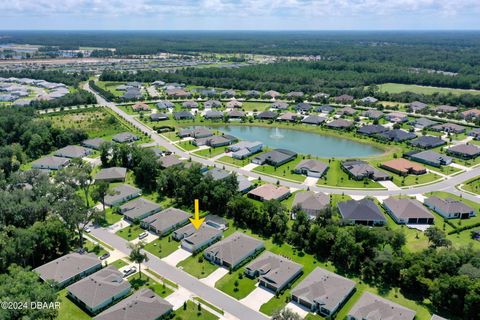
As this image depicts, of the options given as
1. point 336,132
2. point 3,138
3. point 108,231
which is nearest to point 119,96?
point 3,138

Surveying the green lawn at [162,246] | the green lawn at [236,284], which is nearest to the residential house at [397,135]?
the green lawn at [236,284]

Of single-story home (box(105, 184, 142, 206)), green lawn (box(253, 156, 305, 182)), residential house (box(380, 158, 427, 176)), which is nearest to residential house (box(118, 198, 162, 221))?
single-story home (box(105, 184, 142, 206))

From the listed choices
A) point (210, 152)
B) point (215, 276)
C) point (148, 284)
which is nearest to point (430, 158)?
point (210, 152)

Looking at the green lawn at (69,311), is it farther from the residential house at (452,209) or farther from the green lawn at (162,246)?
the residential house at (452,209)

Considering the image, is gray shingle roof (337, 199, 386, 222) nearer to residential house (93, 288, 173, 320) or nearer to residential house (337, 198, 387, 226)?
residential house (337, 198, 387, 226)

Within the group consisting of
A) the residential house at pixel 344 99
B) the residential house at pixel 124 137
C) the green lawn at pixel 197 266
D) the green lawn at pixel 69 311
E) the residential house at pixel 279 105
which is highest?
the residential house at pixel 344 99

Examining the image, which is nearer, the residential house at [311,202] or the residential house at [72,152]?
the residential house at [311,202]

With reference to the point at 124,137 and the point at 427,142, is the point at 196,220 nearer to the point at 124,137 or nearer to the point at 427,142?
the point at 124,137
